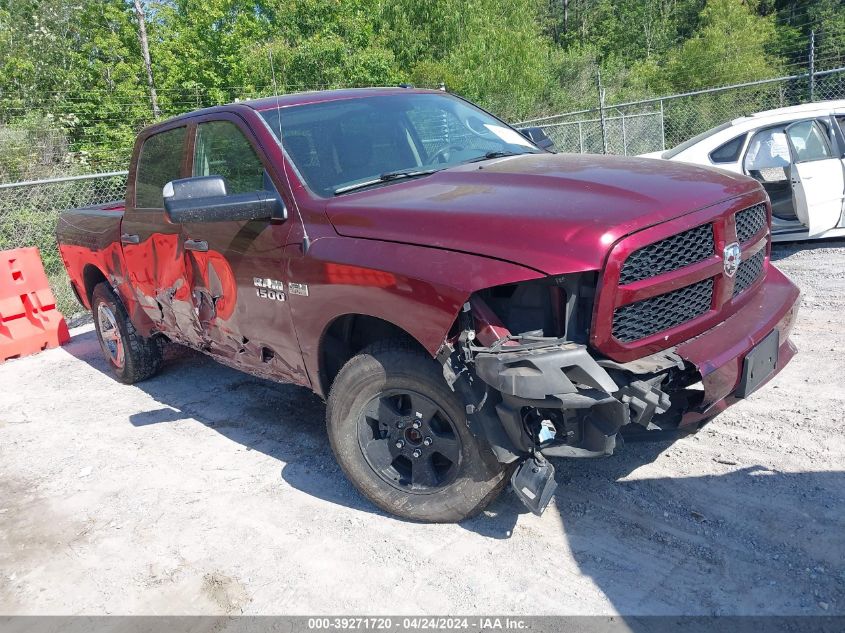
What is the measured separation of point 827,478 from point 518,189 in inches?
81.4

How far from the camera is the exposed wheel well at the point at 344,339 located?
3627 millimetres

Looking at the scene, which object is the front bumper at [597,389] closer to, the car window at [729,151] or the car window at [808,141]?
the car window at [808,141]

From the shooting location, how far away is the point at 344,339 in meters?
3.74

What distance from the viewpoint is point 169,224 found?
478 centimetres

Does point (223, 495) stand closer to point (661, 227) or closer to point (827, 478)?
point (661, 227)

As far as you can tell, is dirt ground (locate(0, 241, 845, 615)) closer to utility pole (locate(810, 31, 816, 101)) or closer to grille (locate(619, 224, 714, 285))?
grille (locate(619, 224, 714, 285))

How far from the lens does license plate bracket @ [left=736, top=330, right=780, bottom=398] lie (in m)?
3.08

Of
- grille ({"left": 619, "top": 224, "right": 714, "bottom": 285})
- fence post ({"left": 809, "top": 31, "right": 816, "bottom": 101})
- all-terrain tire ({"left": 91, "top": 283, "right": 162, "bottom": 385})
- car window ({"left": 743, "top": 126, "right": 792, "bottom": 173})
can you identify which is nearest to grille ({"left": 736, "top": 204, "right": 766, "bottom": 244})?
grille ({"left": 619, "top": 224, "right": 714, "bottom": 285})

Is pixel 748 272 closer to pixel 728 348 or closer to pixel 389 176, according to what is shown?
pixel 728 348

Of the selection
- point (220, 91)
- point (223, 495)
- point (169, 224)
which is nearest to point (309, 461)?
point (223, 495)

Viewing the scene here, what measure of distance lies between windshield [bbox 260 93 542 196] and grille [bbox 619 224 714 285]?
1.41m

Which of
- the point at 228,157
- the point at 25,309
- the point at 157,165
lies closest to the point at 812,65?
the point at 157,165

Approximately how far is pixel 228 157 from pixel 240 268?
0.73m

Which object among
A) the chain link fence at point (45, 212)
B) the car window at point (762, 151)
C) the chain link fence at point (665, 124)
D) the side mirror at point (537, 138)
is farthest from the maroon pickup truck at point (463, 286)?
the chain link fence at point (665, 124)
